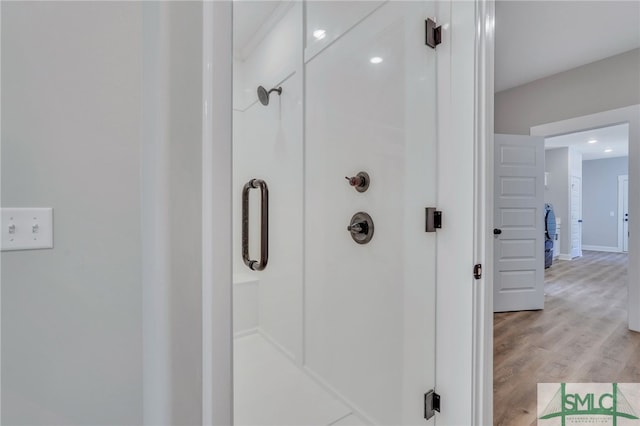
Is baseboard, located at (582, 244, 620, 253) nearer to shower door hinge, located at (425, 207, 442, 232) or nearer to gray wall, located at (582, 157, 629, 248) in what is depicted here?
gray wall, located at (582, 157, 629, 248)

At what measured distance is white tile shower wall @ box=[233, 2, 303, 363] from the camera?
2012 mm

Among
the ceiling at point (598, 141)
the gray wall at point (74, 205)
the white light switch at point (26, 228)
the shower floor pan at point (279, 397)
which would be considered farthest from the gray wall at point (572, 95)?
the white light switch at point (26, 228)

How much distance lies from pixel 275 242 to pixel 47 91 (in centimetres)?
172

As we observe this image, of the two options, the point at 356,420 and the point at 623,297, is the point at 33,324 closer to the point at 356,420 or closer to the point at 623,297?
the point at 356,420

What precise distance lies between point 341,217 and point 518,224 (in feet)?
8.65

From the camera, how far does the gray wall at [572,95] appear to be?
2943mm

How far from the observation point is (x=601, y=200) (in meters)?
7.75

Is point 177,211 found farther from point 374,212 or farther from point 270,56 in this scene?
point 270,56

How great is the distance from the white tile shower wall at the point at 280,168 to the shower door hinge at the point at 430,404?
0.99 metres

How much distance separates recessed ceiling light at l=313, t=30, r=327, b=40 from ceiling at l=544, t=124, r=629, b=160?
4.77 metres

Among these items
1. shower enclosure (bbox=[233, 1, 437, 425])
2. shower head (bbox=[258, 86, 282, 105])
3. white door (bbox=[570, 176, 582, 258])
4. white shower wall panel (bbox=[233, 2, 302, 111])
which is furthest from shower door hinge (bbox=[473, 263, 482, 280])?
white door (bbox=[570, 176, 582, 258])

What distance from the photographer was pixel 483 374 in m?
1.06

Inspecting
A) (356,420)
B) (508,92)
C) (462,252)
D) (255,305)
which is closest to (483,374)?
(462,252)

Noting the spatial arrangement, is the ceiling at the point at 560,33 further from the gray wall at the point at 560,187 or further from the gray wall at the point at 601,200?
the gray wall at the point at 601,200
